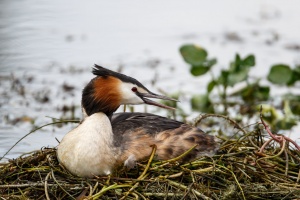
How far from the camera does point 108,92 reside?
6457 millimetres

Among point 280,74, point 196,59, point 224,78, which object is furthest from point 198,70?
point 280,74

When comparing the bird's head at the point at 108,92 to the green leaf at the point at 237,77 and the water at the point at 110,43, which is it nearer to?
the water at the point at 110,43

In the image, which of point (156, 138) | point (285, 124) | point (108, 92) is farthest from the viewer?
point (285, 124)

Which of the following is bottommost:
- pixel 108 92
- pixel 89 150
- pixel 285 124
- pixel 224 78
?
pixel 285 124

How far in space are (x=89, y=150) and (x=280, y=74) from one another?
4.26m

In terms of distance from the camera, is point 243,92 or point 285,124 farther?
point 243,92

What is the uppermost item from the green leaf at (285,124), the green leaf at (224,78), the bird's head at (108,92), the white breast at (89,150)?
the bird's head at (108,92)

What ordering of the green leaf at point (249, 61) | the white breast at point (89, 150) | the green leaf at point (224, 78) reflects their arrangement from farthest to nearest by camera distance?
the green leaf at point (224, 78)
the green leaf at point (249, 61)
the white breast at point (89, 150)

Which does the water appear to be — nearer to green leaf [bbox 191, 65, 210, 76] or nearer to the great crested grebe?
green leaf [bbox 191, 65, 210, 76]

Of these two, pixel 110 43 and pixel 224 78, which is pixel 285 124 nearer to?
pixel 224 78

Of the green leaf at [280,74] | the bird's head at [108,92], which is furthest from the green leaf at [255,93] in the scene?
the bird's head at [108,92]

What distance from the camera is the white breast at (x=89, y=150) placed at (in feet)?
Result: 20.3

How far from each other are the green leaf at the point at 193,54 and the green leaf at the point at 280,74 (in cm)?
80

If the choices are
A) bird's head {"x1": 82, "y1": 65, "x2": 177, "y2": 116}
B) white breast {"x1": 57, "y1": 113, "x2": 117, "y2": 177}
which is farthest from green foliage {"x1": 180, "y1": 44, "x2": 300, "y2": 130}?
white breast {"x1": 57, "y1": 113, "x2": 117, "y2": 177}
